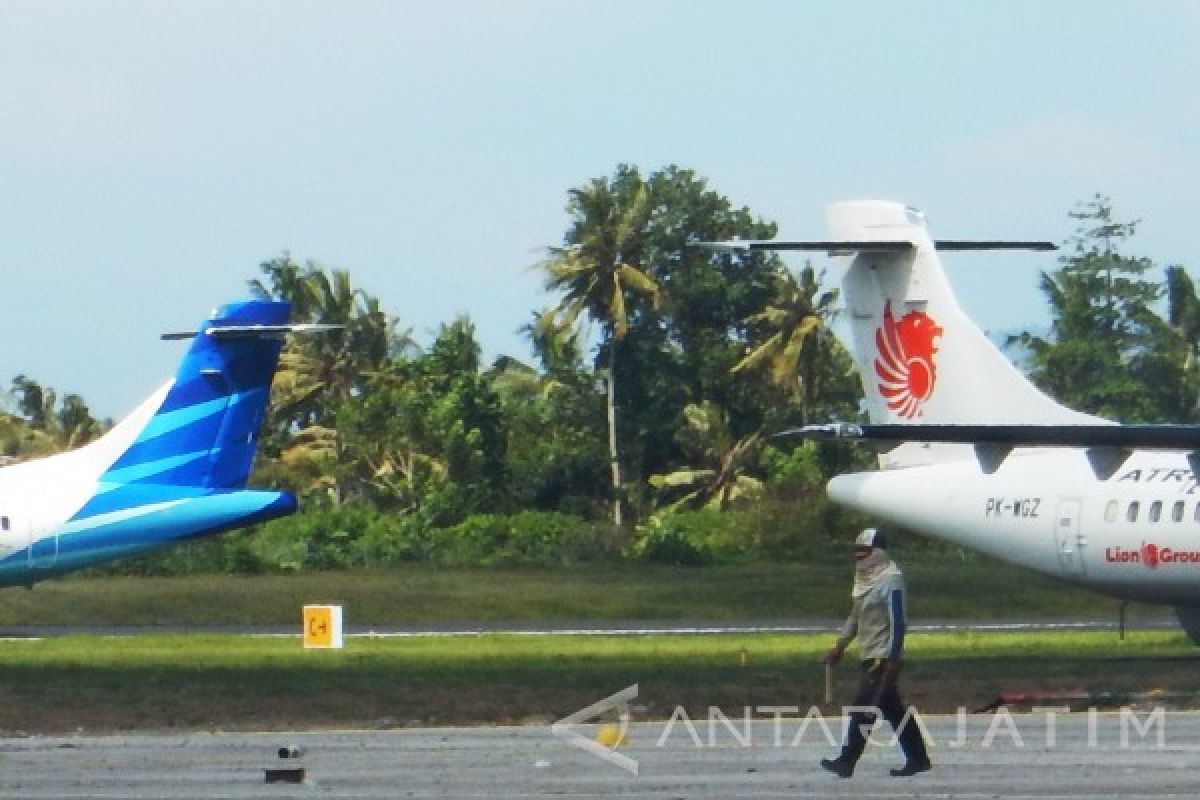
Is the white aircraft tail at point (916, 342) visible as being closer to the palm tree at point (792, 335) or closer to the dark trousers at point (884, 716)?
the dark trousers at point (884, 716)

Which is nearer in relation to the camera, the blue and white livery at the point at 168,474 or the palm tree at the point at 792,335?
the blue and white livery at the point at 168,474

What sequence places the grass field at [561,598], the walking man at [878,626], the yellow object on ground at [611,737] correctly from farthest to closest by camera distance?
the grass field at [561,598]
the yellow object on ground at [611,737]
the walking man at [878,626]

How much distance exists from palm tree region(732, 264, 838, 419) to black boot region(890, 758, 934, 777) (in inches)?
2442

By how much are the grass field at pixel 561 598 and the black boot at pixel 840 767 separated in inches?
972

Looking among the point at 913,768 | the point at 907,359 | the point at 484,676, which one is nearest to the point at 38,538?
the point at 907,359

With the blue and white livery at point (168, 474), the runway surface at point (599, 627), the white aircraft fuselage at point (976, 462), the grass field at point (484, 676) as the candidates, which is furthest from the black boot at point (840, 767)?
the blue and white livery at point (168, 474)

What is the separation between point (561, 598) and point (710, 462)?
1345 inches

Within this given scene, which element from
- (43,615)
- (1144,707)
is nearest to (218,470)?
(43,615)

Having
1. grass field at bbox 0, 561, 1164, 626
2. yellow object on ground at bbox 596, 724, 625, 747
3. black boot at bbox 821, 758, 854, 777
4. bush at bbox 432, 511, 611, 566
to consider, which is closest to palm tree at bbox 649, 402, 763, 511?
bush at bbox 432, 511, 611, 566

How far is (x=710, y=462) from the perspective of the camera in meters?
77.8

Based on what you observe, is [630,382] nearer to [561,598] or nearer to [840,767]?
[561,598]

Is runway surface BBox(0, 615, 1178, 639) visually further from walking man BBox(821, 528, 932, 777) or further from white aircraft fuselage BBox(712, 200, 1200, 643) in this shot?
walking man BBox(821, 528, 932, 777)

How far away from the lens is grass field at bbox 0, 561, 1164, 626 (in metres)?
42.3

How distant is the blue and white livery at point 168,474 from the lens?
132 ft
